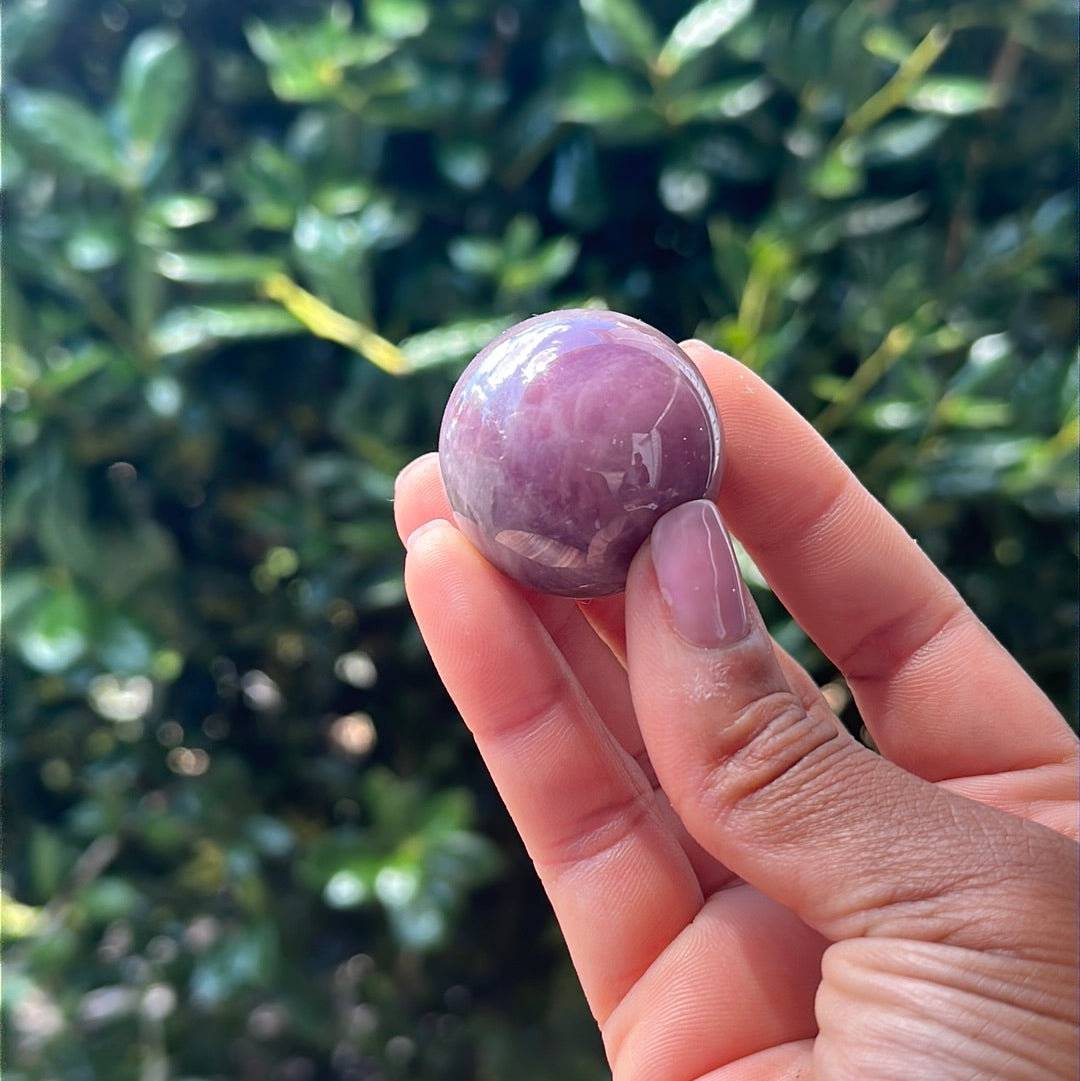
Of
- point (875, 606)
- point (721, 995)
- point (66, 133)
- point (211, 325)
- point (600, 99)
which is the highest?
point (600, 99)

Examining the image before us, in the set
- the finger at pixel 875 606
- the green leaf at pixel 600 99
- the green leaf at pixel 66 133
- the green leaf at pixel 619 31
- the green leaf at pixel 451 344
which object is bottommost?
the finger at pixel 875 606

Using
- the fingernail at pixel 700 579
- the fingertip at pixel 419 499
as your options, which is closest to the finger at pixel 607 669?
the fingertip at pixel 419 499

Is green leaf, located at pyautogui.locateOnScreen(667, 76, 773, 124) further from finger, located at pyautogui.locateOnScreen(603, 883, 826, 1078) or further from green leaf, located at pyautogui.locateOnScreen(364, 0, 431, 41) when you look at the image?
finger, located at pyautogui.locateOnScreen(603, 883, 826, 1078)

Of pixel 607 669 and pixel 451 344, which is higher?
pixel 451 344

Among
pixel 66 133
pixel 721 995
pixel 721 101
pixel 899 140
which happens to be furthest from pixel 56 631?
pixel 899 140

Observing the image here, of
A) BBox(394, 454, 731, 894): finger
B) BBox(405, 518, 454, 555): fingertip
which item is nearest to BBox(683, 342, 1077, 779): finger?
BBox(394, 454, 731, 894): finger

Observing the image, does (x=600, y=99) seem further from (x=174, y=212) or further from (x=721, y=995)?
(x=721, y=995)

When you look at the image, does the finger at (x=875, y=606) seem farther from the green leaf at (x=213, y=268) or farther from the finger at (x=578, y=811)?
the green leaf at (x=213, y=268)

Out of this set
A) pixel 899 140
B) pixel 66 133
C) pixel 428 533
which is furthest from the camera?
pixel 899 140
